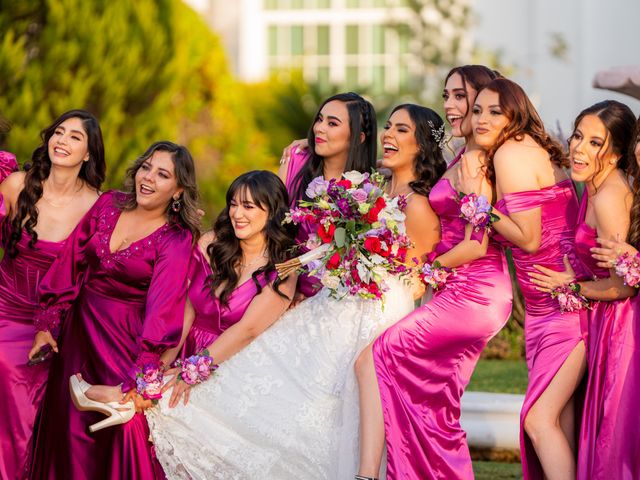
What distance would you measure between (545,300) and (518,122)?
1.02 metres

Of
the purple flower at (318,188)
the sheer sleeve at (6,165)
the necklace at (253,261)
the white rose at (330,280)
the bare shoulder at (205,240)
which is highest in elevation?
the sheer sleeve at (6,165)

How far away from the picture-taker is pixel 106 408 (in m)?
6.58

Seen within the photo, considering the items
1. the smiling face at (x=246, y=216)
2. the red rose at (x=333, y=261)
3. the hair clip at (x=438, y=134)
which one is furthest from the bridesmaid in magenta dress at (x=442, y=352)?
the smiling face at (x=246, y=216)

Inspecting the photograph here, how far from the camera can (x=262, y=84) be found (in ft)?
94.5

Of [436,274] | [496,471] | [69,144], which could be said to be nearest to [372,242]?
[436,274]

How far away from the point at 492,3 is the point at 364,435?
2818 cm

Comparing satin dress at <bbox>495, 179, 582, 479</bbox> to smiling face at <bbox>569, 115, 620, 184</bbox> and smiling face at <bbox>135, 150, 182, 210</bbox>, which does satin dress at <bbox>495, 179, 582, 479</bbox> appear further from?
smiling face at <bbox>135, 150, 182, 210</bbox>

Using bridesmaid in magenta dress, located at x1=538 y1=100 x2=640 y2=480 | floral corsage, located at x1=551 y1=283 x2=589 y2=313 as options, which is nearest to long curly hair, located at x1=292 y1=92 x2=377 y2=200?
bridesmaid in magenta dress, located at x1=538 y1=100 x2=640 y2=480

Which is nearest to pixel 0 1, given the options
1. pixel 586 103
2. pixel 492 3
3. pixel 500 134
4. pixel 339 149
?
pixel 339 149

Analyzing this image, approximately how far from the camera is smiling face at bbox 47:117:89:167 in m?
7.27

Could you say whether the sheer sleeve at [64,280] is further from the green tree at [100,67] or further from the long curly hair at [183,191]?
the green tree at [100,67]

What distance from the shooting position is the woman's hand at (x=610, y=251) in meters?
6.14

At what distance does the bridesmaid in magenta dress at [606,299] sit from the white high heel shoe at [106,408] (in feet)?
7.92

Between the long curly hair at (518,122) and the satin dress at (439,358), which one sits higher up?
the long curly hair at (518,122)
